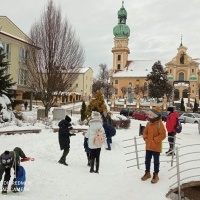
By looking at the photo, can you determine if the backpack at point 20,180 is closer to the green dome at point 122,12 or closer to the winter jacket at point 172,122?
the winter jacket at point 172,122

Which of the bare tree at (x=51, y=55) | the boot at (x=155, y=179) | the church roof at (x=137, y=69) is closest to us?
the boot at (x=155, y=179)

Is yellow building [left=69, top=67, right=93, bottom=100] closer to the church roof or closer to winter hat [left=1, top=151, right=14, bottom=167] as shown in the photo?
the church roof

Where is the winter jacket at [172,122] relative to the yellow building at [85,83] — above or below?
below

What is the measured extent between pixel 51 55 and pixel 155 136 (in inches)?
741

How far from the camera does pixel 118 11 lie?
106688 millimetres

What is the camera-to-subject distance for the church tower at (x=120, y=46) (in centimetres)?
10181

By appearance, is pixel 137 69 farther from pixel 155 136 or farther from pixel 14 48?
pixel 155 136

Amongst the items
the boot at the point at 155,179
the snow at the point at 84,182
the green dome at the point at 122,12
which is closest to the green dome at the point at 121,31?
the green dome at the point at 122,12

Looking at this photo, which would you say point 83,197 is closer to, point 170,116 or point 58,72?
point 170,116

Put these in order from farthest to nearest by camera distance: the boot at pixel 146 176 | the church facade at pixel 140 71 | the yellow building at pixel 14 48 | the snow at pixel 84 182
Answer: the church facade at pixel 140 71 < the yellow building at pixel 14 48 < the boot at pixel 146 176 < the snow at pixel 84 182

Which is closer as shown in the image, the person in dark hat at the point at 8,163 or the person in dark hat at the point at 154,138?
the person in dark hat at the point at 8,163

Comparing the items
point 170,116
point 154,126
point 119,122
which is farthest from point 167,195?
point 119,122

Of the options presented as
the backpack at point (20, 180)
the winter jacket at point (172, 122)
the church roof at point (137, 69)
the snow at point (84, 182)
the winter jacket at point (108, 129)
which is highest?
the church roof at point (137, 69)

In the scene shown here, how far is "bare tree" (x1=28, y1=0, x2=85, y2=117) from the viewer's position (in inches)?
1017
